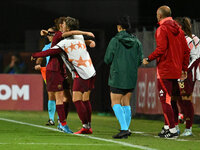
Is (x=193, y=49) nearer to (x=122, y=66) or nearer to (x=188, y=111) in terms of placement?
(x=188, y=111)

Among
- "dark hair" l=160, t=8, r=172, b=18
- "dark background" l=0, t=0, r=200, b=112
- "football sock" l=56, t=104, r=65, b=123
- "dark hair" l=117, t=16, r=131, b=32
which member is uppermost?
"dark background" l=0, t=0, r=200, b=112

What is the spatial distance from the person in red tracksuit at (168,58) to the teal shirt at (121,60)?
313mm

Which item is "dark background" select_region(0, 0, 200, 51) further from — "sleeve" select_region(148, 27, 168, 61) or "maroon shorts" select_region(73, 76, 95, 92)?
"sleeve" select_region(148, 27, 168, 61)

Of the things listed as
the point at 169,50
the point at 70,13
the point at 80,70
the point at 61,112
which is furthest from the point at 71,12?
the point at 169,50

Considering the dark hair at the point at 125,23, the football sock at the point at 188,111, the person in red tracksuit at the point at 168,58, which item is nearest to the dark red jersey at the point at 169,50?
the person in red tracksuit at the point at 168,58

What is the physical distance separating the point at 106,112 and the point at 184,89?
22.6 ft

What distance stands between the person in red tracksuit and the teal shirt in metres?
0.31

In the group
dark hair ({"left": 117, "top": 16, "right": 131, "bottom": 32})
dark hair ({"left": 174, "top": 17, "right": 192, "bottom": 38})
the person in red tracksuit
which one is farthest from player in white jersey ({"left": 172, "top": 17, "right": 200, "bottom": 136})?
dark hair ({"left": 117, "top": 16, "right": 131, "bottom": 32})

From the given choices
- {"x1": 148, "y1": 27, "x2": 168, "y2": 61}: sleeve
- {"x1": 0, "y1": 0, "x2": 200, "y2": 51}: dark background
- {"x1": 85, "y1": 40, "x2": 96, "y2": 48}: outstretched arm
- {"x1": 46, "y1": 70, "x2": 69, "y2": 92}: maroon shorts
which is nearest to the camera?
{"x1": 148, "y1": 27, "x2": 168, "y2": 61}: sleeve

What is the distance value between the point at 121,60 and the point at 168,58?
28.5 inches

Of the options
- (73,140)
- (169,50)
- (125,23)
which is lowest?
(73,140)

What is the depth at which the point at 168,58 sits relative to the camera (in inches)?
390

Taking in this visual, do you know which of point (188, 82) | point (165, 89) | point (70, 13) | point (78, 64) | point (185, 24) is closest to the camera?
point (165, 89)

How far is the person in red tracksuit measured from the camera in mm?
9867
